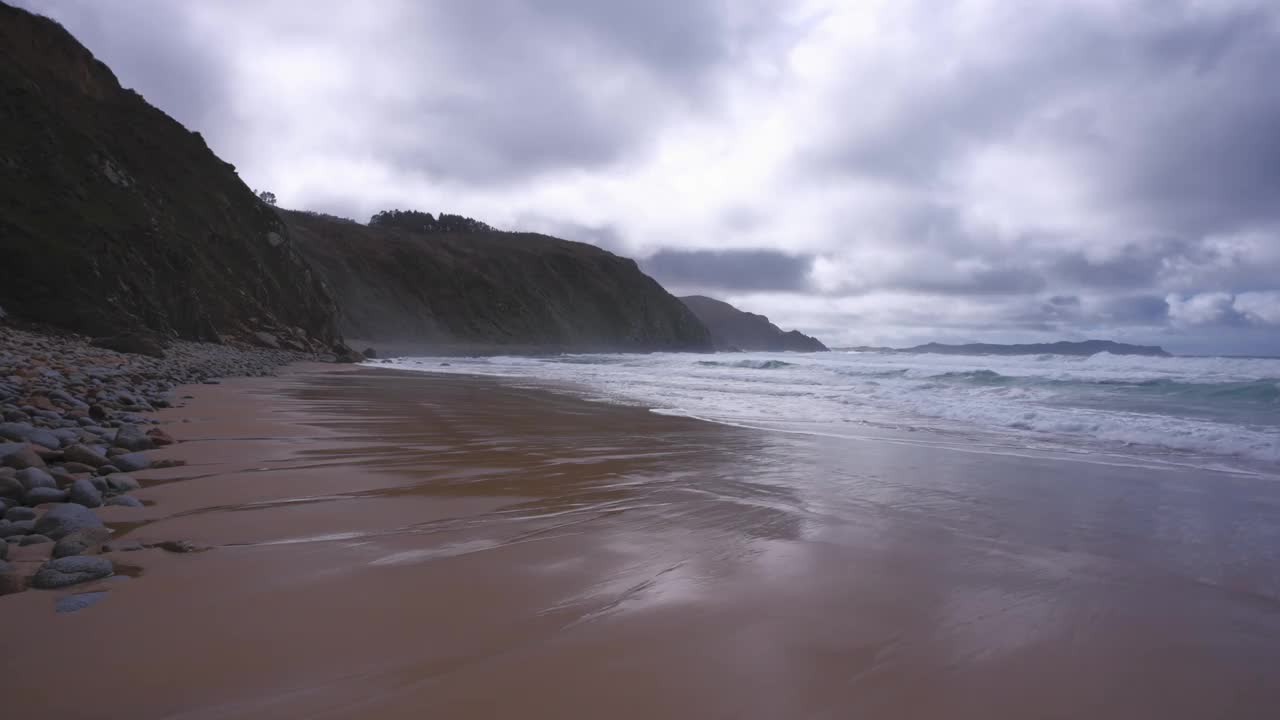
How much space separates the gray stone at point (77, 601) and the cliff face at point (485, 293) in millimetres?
41872

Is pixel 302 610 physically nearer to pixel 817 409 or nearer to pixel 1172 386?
pixel 817 409

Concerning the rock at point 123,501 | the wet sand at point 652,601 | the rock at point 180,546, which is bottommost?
the wet sand at point 652,601

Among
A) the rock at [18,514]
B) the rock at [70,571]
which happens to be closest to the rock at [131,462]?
the rock at [18,514]

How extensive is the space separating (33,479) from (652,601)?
253 cm

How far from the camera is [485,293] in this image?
59781 mm

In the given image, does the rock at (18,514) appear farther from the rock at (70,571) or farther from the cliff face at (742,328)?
the cliff face at (742,328)

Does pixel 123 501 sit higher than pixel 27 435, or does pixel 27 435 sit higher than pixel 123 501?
pixel 27 435

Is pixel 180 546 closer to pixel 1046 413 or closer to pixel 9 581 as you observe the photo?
pixel 9 581

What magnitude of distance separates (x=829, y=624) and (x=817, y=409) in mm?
7898

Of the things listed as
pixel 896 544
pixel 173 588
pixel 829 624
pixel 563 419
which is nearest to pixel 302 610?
pixel 173 588

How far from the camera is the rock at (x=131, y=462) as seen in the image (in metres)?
3.26

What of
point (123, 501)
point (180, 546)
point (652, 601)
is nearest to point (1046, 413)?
point (652, 601)

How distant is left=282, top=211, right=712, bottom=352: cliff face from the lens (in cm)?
4994

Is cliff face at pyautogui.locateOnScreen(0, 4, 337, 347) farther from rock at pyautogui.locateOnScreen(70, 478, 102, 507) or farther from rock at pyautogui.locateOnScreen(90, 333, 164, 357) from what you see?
rock at pyautogui.locateOnScreen(70, 478, 102, 507)
